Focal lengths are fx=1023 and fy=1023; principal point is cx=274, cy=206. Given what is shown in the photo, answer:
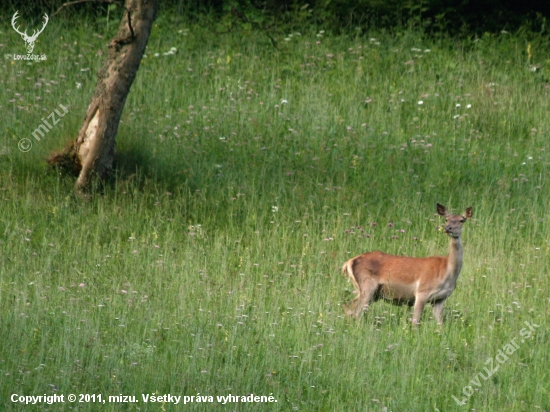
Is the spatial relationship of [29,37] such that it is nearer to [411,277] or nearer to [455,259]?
[411,277]

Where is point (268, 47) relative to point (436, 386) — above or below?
above

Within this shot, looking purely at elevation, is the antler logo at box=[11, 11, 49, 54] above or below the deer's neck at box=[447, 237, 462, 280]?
above

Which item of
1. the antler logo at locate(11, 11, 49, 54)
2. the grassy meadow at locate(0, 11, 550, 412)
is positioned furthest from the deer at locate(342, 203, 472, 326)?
the antler logo at locate(11, 11, 49, 54)

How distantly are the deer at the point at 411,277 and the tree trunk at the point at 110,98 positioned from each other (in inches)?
185

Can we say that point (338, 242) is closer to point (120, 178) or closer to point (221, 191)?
point (221, 191)

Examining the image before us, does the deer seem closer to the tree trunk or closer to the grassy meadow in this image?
the grassy meadow

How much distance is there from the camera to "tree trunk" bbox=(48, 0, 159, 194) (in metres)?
13.7

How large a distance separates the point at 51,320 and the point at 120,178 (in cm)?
512

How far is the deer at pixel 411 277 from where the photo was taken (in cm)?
1008

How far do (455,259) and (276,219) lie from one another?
3.39 meters

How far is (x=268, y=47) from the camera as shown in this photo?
19141 millimetres

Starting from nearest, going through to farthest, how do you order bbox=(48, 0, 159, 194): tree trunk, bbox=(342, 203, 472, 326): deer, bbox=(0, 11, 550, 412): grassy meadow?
bbox=(0, 11, 550, 412): grassy meadow → bbox=(342, 203, 472, 326): deer → bbox=(48, 0, 159, 194): tree trunk

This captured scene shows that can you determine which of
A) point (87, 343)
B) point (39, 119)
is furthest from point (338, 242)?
point (39, 119)

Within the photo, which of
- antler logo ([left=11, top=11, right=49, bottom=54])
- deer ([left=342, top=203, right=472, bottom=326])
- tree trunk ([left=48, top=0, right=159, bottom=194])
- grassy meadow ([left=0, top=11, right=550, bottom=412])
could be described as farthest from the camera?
antler logo ([left=11, top=11, right=49, bottom=54])
